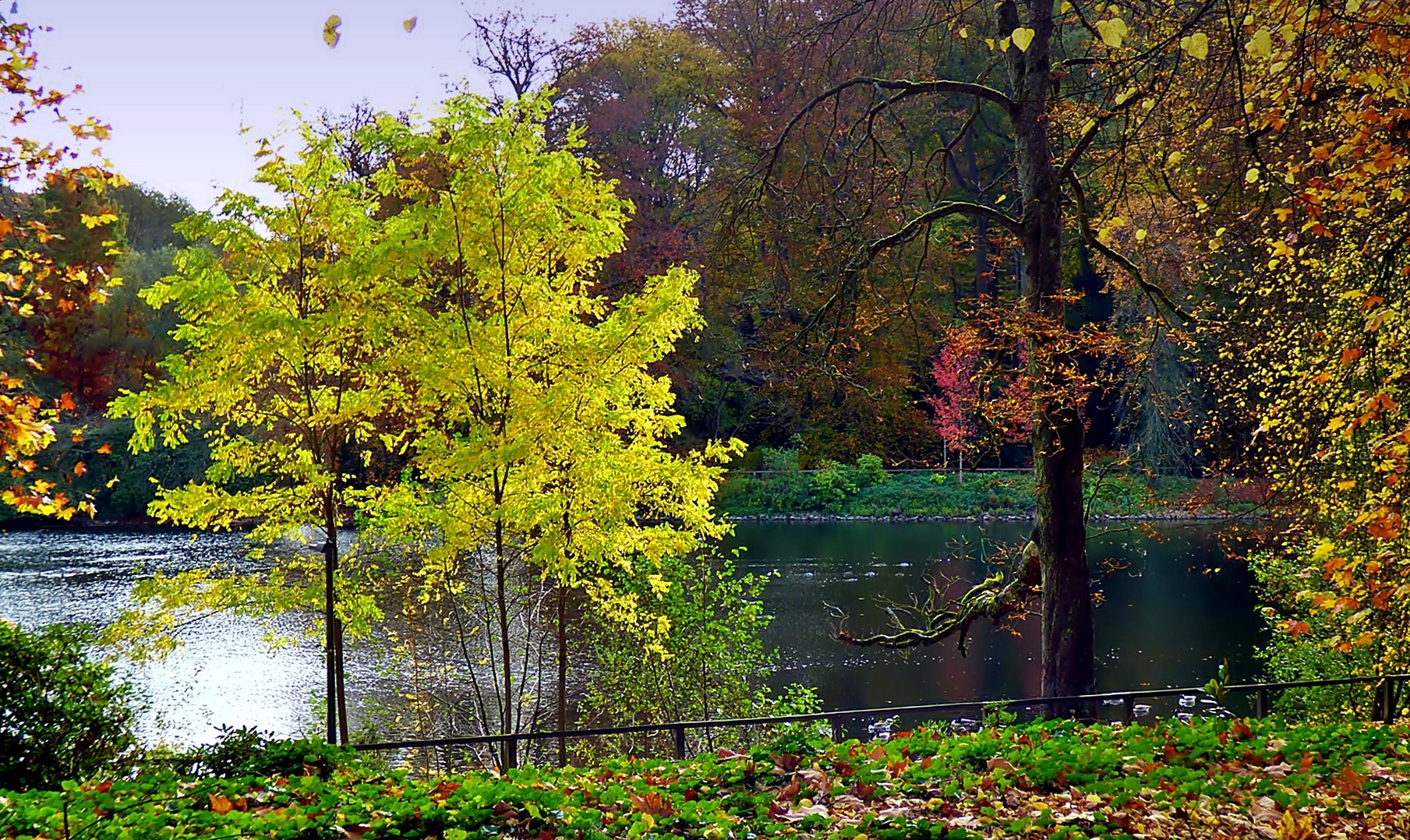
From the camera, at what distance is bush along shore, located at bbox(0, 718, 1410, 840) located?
4.27 metres

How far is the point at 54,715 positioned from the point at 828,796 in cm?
402

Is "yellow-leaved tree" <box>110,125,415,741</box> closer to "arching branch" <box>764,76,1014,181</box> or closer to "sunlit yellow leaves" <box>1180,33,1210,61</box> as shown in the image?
"arching branch" <box>764,76,1014,181</box>

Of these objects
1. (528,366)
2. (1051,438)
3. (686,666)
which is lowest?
(686,666)

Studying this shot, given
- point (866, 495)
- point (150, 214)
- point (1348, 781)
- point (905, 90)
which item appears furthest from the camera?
point (150, 214)

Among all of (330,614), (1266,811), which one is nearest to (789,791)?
(1266,811)

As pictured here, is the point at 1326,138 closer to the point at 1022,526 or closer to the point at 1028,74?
the point at 1028,74

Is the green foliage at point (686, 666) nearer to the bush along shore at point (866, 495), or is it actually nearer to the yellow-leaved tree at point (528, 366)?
the yellow-leaved tree at point (528, 366)

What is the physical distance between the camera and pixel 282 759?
5.60 meters

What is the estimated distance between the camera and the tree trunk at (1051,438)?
346 inches

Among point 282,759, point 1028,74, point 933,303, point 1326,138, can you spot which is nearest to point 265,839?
point 282,759

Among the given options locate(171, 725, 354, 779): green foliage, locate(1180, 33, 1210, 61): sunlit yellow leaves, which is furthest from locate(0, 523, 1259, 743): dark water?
locate(1180, 33, 1210, 61): sunlit yellow leaves

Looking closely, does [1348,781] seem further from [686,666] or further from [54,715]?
[686,666]

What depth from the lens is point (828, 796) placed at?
4.92m

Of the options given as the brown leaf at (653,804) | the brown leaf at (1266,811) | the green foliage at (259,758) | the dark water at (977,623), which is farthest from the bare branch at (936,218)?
the green foliage at (259,758)
